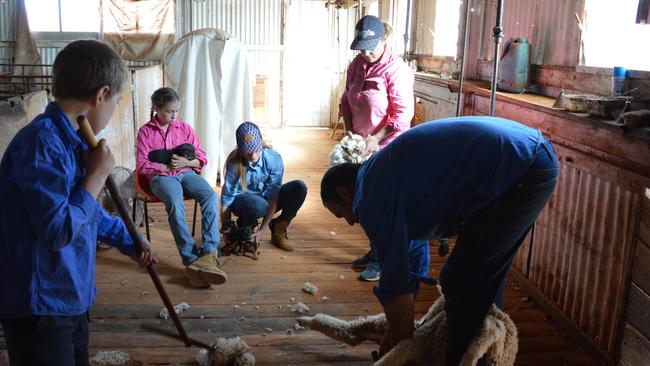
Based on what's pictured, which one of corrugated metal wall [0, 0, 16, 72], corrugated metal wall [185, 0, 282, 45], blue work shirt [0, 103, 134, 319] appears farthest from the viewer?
corrugated metal wall [185, 0, 282, 45]

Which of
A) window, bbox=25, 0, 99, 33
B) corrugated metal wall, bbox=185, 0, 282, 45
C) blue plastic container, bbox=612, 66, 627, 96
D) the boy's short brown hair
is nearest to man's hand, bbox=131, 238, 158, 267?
the boy's short brown hair

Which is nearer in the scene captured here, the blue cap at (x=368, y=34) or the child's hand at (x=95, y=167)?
the child's hand at (x=95, y=167)

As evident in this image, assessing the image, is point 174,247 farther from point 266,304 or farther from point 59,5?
point 59,5

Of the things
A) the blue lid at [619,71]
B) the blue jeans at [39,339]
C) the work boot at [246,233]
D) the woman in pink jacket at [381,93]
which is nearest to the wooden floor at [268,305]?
the work boot at [246,233]

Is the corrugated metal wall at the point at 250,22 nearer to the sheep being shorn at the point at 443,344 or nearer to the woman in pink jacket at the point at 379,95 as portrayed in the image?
the woman in pink jacket at the point at 379,95

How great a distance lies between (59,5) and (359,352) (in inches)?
411

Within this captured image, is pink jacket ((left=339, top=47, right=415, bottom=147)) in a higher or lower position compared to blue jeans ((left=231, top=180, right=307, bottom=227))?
higher

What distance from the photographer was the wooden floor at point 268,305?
2971 millimetres

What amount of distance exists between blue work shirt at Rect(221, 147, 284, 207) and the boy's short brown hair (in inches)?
107

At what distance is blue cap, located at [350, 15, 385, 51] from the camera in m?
3.83

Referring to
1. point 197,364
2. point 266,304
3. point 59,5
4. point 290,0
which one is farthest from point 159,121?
point 59,5

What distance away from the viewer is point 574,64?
3594 mm

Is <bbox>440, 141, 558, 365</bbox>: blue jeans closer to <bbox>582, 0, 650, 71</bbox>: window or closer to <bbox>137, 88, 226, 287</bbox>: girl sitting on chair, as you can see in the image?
<bbox>582, 0, 650, 71</bbox>: window

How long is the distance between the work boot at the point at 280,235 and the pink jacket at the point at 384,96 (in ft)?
3.56
